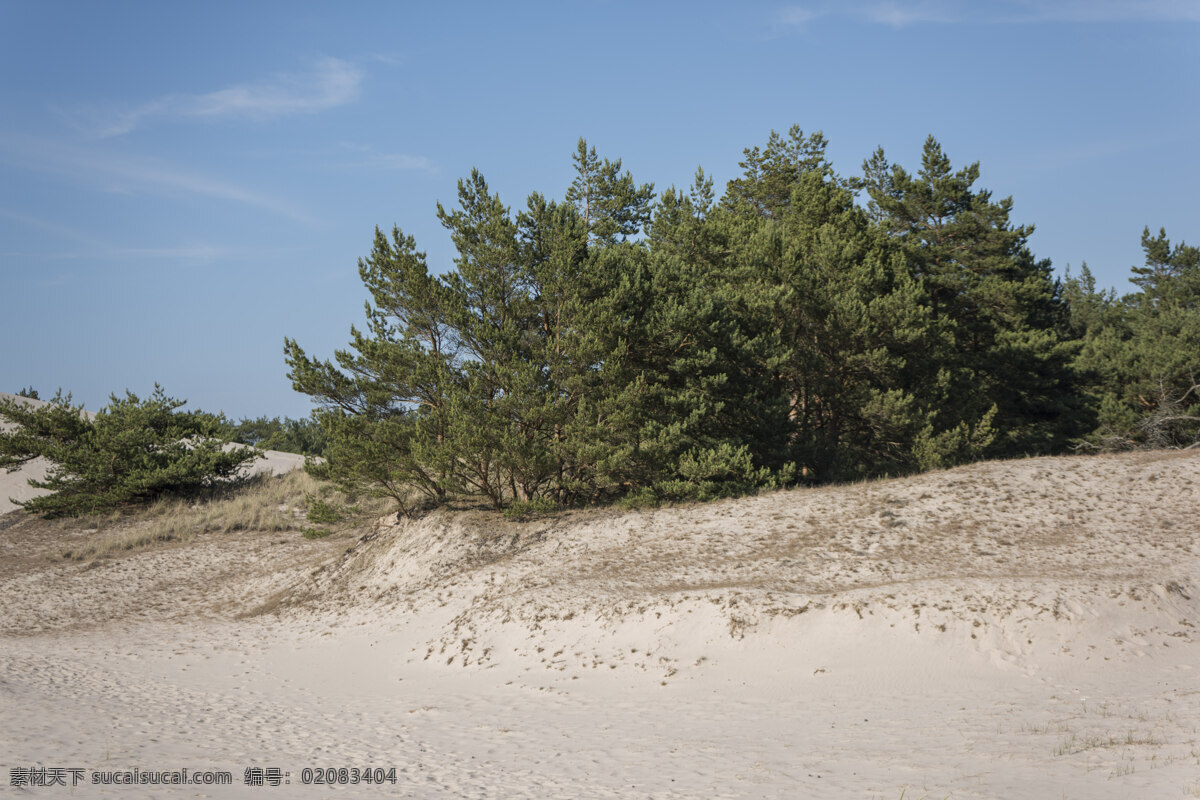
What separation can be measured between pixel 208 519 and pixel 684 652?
2083 centimetres

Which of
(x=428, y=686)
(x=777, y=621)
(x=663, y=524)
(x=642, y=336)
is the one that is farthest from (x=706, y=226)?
(x=428, y=686)

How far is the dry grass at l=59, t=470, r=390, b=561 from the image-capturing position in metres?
24.6

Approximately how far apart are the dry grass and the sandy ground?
2799 millimetres

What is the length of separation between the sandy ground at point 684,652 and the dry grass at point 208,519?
9.18ft

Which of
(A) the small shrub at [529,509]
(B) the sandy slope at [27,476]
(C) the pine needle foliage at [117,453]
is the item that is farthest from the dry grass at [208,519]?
(A) the small shrub at [529,509]

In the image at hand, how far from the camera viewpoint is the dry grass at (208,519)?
24578 mm

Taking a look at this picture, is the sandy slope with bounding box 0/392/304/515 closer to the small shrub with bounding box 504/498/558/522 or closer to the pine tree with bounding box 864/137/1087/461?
the small shrub with bounding box 504/498/558/522

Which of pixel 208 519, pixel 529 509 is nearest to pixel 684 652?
pixel 529 509

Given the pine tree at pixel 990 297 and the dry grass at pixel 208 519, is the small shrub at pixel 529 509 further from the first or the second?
the pine tree at pixel 990 297

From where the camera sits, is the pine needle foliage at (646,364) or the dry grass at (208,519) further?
the dry grass at (208,519)

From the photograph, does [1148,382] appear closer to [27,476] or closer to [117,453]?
[117,453]

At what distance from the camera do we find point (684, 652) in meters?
12.3

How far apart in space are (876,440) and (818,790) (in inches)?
865

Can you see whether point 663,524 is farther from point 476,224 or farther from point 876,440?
point 876,440
